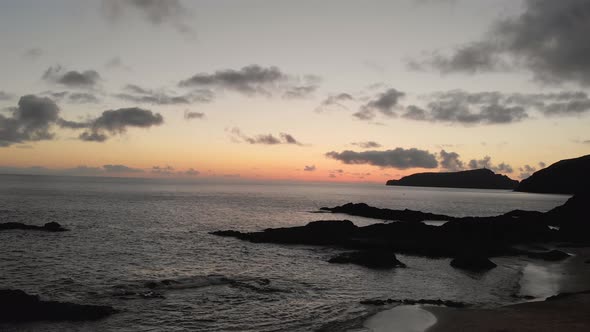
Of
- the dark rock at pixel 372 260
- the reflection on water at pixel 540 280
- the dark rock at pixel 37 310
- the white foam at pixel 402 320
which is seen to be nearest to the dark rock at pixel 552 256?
Answer: the reflection on water at pixel 540 280

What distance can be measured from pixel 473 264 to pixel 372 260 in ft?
30.5

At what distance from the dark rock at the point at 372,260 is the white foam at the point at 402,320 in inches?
512

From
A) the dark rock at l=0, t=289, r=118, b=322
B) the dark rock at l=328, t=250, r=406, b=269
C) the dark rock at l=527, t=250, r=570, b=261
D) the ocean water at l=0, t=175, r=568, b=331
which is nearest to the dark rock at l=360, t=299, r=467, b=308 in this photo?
the ocean water at l=0, t=175, r=568, b=331

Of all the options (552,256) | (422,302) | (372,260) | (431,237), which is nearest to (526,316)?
(422,302)

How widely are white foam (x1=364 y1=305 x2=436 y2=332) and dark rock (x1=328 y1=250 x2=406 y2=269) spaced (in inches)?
512

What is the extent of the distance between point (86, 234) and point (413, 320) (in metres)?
45.1

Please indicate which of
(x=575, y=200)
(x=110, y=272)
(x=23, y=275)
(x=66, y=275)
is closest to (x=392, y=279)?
(x=110, y=272)

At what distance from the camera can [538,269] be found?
124 feet

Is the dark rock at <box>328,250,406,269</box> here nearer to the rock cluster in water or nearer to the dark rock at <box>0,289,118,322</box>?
the rock cluster in water

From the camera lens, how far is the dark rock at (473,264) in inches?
1459

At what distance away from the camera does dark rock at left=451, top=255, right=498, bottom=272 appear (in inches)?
1459

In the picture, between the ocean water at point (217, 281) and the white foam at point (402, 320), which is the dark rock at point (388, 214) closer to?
the ocean water at point (217, 281)

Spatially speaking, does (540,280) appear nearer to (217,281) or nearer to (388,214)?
(217,281)

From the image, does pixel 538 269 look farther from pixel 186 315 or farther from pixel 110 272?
pixel 110 272
